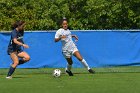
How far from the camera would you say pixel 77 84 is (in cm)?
1248

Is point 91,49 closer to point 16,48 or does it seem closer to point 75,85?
point 16,48

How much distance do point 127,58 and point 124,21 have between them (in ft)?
17.5

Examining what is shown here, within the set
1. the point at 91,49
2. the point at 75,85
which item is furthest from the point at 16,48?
the point at 91,49

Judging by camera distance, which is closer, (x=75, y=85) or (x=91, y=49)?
(x=75, y=85)

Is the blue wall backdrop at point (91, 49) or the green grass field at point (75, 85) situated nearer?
the green grass field at point (75, 85)

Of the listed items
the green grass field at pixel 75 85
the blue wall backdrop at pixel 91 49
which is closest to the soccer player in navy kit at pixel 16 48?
the green grass field at pixel 75 85

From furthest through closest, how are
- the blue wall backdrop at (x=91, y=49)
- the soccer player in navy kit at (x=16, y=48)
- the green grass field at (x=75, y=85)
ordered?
the blue wall backdrop at (x=91, y=49), the soccer player in navy kit at (x=16, y=48), the green grass field at (x=75, y=85)

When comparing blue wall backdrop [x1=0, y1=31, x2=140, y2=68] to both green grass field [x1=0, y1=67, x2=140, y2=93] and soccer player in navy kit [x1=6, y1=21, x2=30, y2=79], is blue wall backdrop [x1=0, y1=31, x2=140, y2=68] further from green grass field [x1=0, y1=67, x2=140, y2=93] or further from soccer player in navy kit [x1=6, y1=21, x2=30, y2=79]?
green grass field [x1=0, y1=67, x2=140, y2=93]

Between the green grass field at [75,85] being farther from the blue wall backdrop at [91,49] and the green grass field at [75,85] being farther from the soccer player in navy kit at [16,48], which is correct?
the blue wall backdrop at [91,49]

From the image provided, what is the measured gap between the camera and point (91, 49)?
19953 millimetres

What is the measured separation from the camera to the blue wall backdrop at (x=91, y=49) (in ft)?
64.6

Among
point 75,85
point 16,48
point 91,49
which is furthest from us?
point 91,49

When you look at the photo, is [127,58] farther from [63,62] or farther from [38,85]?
[38,85]

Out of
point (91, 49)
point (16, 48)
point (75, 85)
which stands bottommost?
point (91, 49)
